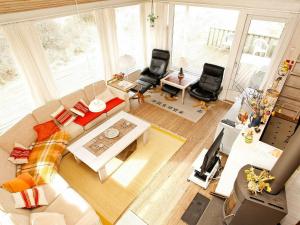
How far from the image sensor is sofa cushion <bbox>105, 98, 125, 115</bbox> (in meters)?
4.88

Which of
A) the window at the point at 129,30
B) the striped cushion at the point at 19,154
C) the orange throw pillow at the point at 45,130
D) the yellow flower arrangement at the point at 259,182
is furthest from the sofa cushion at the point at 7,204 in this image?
the window at the point at 129,30

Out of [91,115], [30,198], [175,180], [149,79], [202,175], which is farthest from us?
[149,79]

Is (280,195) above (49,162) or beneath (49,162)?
above

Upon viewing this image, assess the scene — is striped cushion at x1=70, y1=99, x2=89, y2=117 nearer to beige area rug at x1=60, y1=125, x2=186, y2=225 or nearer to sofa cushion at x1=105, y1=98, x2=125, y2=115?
sofa cushion at x1=105, y1=98, x2=125, y2=115

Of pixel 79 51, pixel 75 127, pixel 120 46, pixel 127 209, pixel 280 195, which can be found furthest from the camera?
pixel 120 46

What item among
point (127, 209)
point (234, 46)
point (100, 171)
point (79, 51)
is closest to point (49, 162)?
point (100, 171)

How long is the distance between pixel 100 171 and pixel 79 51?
9.74 feet

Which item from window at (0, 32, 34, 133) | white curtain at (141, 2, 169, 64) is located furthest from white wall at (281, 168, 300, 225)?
white curtain at (141, 2, 169, 64)

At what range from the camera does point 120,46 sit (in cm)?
582

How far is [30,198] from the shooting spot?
288 centimetres

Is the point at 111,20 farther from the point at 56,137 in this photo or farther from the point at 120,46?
the point at 56,137

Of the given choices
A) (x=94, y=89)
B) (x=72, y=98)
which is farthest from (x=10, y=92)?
(x=94, y=89)

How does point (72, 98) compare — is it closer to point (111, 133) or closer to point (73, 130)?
point (73, 130)

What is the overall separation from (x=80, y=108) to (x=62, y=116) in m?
0.44
